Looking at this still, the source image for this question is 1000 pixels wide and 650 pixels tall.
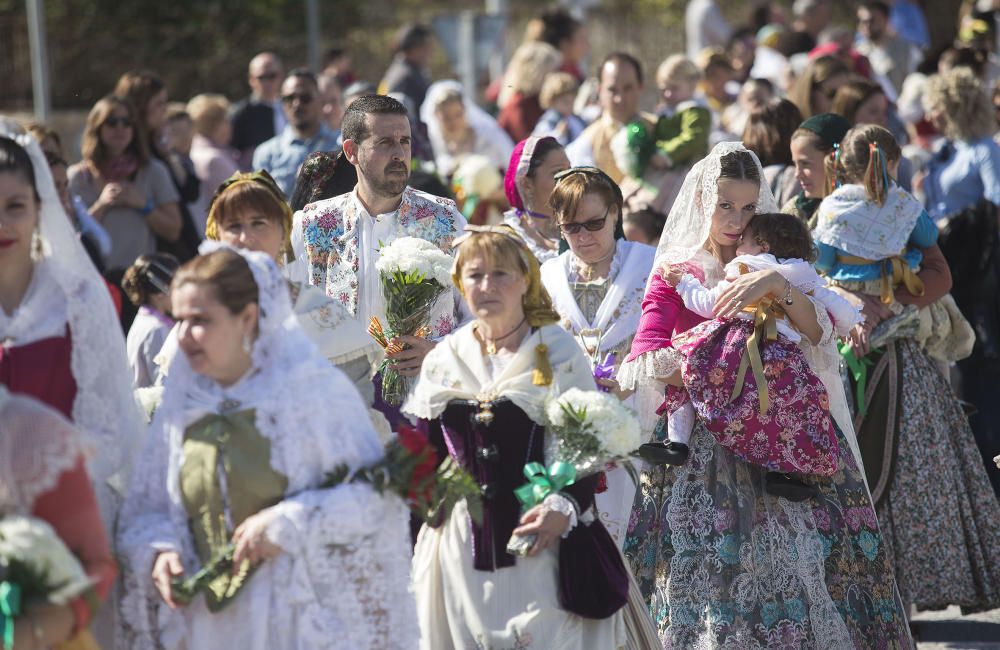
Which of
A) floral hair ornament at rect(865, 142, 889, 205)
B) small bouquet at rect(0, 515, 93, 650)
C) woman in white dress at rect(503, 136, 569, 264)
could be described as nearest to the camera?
small bouquet at rect(0, 515, 93, 650)

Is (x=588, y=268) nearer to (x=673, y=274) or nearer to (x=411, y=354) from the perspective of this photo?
(x=673, y=274)

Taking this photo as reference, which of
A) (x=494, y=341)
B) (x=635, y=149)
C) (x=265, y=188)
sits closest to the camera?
(x=494, y=341)

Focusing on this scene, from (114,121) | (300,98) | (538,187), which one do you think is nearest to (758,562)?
(538,187)

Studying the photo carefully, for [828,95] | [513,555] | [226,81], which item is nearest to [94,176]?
[828,95]

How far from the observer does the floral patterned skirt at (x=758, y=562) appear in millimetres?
5684

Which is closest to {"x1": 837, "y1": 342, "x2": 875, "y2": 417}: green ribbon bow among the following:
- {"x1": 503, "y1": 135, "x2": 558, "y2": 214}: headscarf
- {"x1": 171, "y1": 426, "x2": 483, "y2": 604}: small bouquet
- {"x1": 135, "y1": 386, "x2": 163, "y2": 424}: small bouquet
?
{"x1": 503, "y1": 135, "x2": 558, "y2": 214}: headscarf

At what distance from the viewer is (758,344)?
18.8 ft

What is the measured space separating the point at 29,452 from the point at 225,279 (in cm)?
77

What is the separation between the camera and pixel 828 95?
9.50 metres

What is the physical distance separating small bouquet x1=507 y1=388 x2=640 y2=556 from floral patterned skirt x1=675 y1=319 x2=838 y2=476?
1034 millimetres

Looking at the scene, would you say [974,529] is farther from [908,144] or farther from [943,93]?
[908,144]

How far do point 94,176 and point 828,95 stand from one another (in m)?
4.57

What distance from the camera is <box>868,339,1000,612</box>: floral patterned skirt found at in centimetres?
702

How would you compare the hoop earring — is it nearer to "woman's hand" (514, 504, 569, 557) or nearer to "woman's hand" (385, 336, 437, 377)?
"woman's hand" (514, 504, 569, 557)
